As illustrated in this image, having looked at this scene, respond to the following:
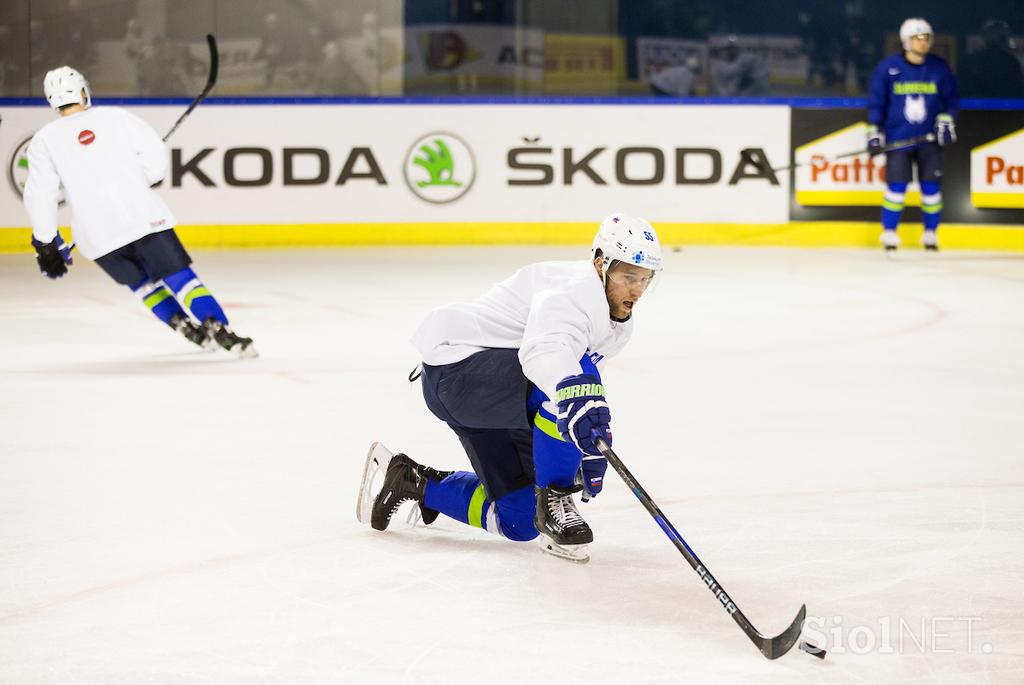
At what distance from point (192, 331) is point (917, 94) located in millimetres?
5578

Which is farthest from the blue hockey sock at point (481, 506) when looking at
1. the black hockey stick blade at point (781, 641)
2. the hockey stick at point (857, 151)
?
the hockey stick at point (857, 151)

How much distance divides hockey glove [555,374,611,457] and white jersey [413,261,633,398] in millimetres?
45

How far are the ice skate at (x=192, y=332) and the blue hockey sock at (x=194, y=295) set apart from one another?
66 millimetres

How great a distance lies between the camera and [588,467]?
3.09 meters

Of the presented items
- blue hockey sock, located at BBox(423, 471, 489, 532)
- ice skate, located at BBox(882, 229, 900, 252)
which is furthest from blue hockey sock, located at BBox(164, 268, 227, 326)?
ice skate, located at BBox(882, 229, 900, 252)

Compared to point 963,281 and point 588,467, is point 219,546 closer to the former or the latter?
point 588,467

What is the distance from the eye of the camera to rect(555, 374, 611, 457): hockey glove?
2.86 meters

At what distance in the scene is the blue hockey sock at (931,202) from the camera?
32.9ft

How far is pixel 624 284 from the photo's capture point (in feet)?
10.0

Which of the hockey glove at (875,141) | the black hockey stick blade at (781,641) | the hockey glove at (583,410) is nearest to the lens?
the black hockey stick blade at (781,641)

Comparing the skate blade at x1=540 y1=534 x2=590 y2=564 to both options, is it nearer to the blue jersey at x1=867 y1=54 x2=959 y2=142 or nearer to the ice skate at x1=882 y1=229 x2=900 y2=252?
the ice skate at x1=882 y1=229 x2=900 y2=252

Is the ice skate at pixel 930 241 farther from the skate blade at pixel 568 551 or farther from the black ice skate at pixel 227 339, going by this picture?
the skate blade at pixel 568 551

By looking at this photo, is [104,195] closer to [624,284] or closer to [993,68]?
[624,284]

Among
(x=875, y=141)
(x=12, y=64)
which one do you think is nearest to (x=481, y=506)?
(x=875, y=141)
